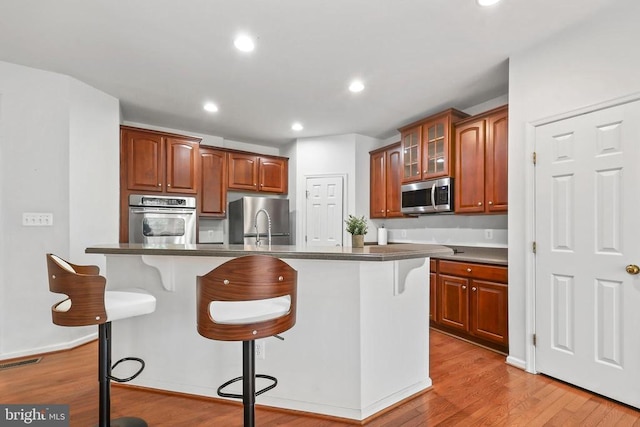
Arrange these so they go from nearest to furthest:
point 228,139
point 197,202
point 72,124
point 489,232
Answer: point 72,124 → point 489,232 → point 197,202 → point 228,139

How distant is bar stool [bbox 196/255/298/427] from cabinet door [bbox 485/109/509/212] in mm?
2540

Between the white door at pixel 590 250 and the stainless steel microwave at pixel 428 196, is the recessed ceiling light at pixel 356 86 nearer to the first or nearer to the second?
the stainless steel microwave at pixel 428 196

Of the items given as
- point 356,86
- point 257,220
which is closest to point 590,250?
point 356,86

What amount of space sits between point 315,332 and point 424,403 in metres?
0.85

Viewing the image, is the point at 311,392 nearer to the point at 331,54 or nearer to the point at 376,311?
the point at 376,311

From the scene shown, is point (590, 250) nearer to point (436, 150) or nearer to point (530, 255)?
point (530, 255)

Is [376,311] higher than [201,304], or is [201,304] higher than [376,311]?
[201,304]

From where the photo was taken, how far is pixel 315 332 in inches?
77.2

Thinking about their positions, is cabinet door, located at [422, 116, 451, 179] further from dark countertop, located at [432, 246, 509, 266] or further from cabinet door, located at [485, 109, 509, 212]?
dark countertop, located at [432, 246, 509, 266]

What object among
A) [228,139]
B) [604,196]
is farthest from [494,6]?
[228,139]

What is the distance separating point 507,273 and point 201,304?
8.47 feet

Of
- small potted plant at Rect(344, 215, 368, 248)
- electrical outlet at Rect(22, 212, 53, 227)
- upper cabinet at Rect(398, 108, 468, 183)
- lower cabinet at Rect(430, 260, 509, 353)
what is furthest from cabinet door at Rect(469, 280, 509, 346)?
electrical outlet at Rect(22, 212, 53, 227)

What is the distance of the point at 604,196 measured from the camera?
2.10m

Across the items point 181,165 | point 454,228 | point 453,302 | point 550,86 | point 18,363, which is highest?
point 550,86
